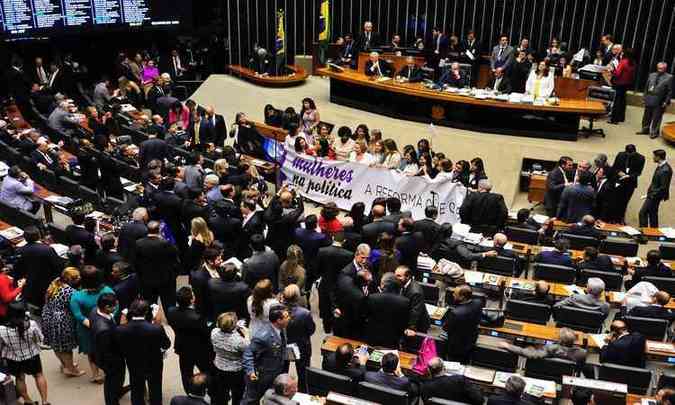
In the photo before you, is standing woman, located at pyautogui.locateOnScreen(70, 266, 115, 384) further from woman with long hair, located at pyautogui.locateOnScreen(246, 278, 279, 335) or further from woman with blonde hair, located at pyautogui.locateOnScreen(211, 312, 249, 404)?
woman with long hair, located at pyautogui.locateOnScreen(246, 278, 279, 335)

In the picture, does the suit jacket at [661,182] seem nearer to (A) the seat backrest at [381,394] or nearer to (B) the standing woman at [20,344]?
(A) the seat backrest at [381,394]

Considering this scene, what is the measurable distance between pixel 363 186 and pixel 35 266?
5.73 meters

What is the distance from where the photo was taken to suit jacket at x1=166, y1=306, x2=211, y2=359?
21.4 feet

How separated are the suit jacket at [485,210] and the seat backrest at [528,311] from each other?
2.40m

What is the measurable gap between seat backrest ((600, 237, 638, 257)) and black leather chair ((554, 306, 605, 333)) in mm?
1958

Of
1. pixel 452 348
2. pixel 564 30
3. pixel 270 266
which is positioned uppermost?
pixel 564 30

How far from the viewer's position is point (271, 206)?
8.95 m

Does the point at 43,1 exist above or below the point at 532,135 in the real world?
above

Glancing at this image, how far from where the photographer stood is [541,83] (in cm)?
1451

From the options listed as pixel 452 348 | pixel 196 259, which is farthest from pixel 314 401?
pixel 196 259

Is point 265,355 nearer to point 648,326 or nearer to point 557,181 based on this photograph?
point 648,326

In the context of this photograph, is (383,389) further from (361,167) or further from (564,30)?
(564,30)

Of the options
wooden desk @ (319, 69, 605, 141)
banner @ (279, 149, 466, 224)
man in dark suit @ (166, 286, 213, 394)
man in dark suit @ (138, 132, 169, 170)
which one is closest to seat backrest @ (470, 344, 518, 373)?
man in dark suit @ (166, 286, 213, 394)

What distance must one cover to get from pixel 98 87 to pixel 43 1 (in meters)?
2.59
